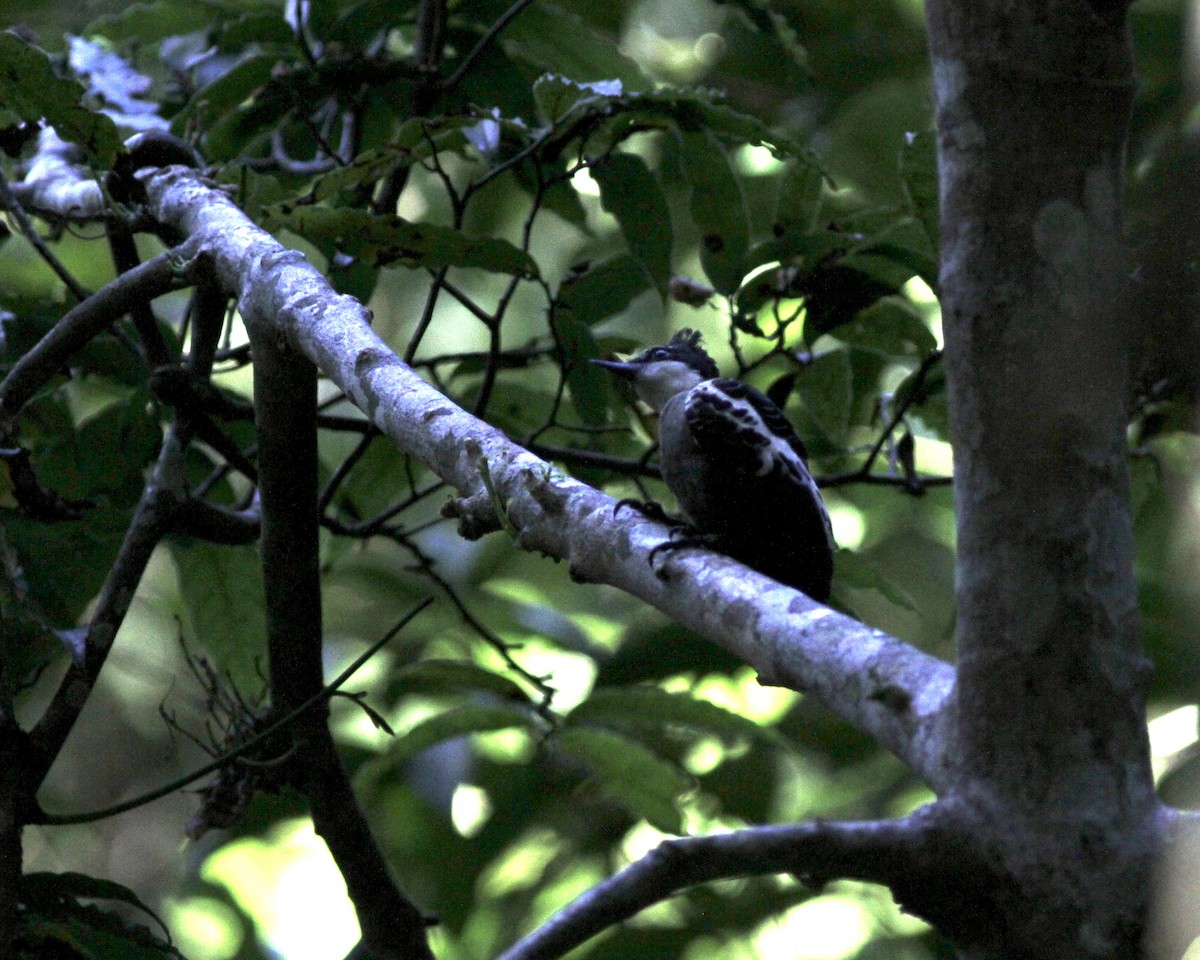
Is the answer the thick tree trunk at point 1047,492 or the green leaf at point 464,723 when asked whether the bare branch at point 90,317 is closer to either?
the green leaf at point 464,723

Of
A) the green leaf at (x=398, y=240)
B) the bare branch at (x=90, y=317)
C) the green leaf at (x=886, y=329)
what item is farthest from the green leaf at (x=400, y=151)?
the green leaf at (x=886, y=329)

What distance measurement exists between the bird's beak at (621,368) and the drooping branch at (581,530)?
0.74 metres

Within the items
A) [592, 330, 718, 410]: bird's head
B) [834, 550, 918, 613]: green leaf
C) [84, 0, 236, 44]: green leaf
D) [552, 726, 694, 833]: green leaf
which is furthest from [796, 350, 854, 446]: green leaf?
[84, 0, 236, 44]: green leaf

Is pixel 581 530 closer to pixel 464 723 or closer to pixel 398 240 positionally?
pixel 398 240

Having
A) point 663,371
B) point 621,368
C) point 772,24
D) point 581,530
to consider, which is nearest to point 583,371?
point 621,368

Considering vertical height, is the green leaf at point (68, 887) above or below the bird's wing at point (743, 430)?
below

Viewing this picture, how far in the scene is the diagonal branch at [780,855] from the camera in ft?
3.35

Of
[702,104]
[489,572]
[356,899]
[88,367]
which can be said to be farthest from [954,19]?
[489,572]

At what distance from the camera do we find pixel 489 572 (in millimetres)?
3791

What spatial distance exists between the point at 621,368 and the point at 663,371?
151mm

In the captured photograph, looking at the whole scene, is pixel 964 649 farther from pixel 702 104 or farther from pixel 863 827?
pixel 702 104

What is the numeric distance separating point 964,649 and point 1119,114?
0.44 metres

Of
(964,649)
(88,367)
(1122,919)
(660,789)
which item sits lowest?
(1122,919)

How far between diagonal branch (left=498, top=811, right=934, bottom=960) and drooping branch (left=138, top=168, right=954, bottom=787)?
68mm
